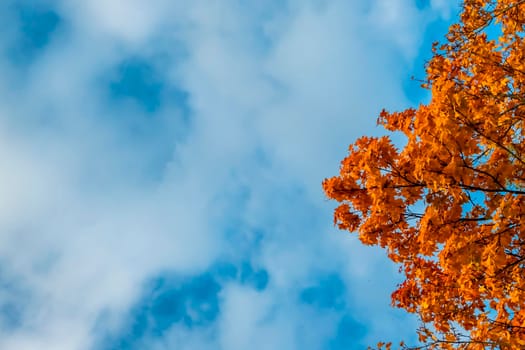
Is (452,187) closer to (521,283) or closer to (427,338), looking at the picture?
(521,283)

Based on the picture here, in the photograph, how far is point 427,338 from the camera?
662cm

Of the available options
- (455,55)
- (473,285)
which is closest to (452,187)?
(473,285)

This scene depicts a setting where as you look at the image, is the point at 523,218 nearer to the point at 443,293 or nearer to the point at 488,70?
the point at 443,293

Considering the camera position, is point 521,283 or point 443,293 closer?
point 521,283

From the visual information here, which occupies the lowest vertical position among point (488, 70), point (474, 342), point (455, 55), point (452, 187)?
point (474, 342)

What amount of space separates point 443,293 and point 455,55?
4344mm

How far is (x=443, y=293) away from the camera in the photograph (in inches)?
295

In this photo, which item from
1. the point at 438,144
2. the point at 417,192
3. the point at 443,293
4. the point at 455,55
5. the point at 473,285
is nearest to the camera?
the point at 438,144

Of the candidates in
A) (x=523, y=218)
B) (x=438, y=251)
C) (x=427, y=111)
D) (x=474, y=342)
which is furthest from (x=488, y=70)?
(x=474, y=342)

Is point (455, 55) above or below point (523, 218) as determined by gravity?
above

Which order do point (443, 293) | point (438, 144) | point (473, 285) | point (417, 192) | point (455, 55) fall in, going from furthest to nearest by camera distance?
point (455, 55), point (443, 293), point (473, 285), point (417, 192), point (438, 144)

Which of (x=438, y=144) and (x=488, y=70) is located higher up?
(x=488, y=70)

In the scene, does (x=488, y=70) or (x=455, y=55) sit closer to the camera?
(x=488, y=70)

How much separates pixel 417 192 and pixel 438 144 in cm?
75
